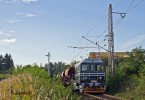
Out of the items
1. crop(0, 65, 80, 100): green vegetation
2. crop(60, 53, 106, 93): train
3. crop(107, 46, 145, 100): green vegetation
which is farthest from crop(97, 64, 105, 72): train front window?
crop(0, 65, 80, 100): green vegetation

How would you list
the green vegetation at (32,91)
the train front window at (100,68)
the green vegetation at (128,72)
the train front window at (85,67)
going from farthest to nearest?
1. the train front window at (100,68)
2. the train front window at (85,67)
3. the green vegetation at (128,72)
4. the green vegetation at (32,91)

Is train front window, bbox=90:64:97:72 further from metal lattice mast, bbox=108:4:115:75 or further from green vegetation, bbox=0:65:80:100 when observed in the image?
green vegetation, bbox=0:65:80:100

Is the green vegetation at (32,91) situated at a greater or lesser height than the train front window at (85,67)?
lesser

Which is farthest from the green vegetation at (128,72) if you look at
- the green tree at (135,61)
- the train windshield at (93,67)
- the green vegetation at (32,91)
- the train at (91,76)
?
the green vegetation at (32,91)

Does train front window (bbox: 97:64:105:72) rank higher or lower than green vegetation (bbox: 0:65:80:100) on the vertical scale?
higher

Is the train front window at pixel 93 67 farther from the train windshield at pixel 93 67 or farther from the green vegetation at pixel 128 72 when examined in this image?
the green vegetation at pixel 128 72

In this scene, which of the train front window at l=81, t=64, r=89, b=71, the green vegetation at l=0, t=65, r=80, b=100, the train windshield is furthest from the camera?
the train windshield

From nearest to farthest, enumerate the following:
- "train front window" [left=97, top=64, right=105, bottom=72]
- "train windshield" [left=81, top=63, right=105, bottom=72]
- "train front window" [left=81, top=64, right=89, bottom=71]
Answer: "train front window" [left=81, top=64, right=89, bottom=71] < "train windshield" [left=81, top=63, right=105, bottom=72] < "train front window" [left=97, top=64, right=105, bottom=72]

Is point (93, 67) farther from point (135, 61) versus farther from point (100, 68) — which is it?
point (135, 61)

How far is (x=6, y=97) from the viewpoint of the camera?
30.4 feet

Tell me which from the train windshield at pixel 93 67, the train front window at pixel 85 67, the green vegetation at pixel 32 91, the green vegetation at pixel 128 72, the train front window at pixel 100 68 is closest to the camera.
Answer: the green vegetation at pixel 32 91

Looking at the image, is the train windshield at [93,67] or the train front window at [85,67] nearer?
the train front window at [85,67]

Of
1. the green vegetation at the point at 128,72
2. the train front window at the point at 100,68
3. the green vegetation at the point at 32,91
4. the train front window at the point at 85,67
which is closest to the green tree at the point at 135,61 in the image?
the green vegetation at the point at 128,72

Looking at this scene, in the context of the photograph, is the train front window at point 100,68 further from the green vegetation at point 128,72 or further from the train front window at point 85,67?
the green vegetation at point 128,72
